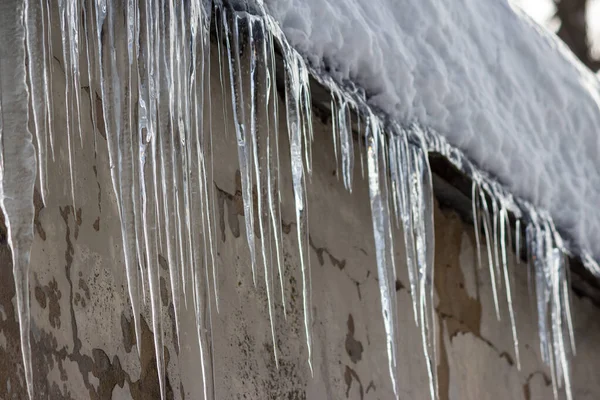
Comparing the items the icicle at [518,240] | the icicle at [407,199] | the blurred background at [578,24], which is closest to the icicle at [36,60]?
the icicle at [407,199]

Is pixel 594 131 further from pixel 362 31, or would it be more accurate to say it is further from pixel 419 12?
pixel 362 31

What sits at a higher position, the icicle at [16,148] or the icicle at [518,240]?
the icicle at [518,240]

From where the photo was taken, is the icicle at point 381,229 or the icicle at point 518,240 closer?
the icicle at point 381,229

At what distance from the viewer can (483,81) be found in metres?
1.83

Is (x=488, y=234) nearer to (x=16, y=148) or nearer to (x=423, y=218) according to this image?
(x=423, y=218)

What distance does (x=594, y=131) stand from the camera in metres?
2.12

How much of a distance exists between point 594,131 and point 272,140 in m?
0.89

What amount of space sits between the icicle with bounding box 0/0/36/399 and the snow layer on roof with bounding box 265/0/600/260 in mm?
390

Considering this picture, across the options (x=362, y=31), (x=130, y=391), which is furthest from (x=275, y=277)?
(x=362, y=31)

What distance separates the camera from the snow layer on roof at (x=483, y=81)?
1463 millimetres

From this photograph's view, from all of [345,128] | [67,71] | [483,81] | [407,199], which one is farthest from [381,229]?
[67,71]

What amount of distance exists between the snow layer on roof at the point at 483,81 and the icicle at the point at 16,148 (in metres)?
0.39

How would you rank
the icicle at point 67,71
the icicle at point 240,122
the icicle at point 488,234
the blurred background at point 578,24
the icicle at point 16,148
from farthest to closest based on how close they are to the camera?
1. the blurred background at point 578,24
2. the icicle at point 488,234
3. the icicle at point 240,122
4. the icicle at point 67,71
5. the icicle at point 16,148

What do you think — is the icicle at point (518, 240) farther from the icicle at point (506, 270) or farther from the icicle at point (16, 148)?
the icicle at point (16, 148)
